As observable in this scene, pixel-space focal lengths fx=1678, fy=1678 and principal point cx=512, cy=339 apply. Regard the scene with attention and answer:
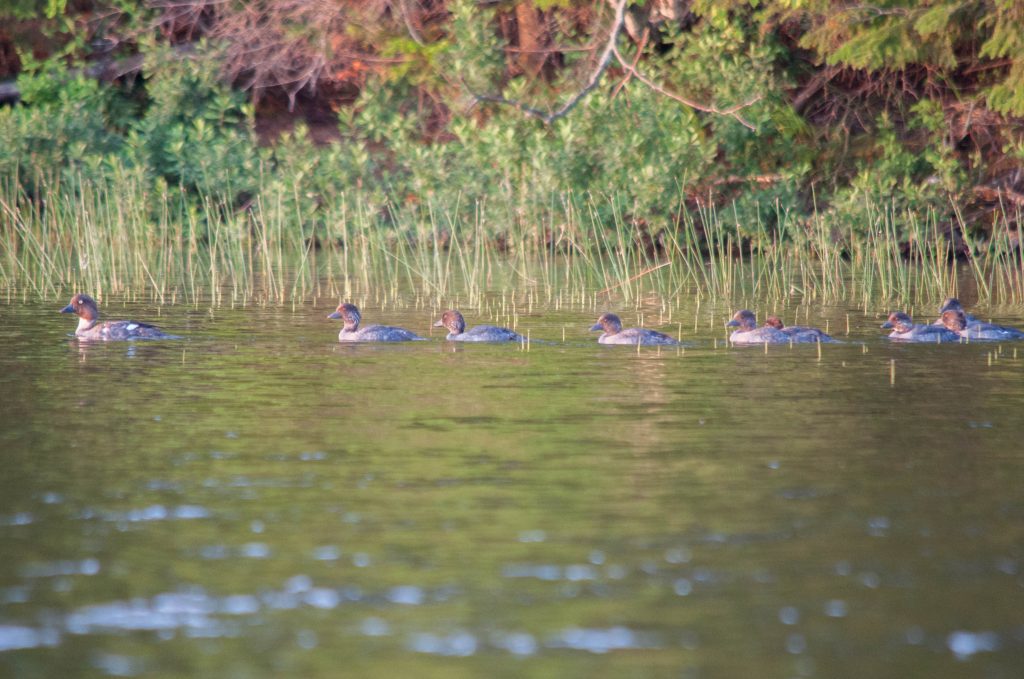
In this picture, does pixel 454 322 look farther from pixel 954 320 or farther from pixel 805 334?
pixel 954 320

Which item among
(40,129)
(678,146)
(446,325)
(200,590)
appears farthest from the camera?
(40,129)

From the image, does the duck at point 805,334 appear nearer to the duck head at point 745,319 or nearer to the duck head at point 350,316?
the duck head at point 745,319

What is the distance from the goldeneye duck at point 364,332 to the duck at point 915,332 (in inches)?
171

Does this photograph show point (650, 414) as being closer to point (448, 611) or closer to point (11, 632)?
point (448, 611)

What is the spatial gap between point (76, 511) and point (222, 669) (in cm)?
247

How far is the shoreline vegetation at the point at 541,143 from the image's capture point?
22.8m

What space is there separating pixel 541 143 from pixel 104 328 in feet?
35.9

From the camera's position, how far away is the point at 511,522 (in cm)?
757

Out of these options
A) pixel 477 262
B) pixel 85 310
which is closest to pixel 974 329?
pixel 477 262

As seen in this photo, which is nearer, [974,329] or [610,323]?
[610,323]

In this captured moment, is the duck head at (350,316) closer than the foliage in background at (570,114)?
Yes

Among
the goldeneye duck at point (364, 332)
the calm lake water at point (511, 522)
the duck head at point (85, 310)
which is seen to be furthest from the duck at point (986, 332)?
the duck head at point (85, 310)

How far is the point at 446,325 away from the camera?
1558 centimetres

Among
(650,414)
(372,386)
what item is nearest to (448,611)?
(650,414)
